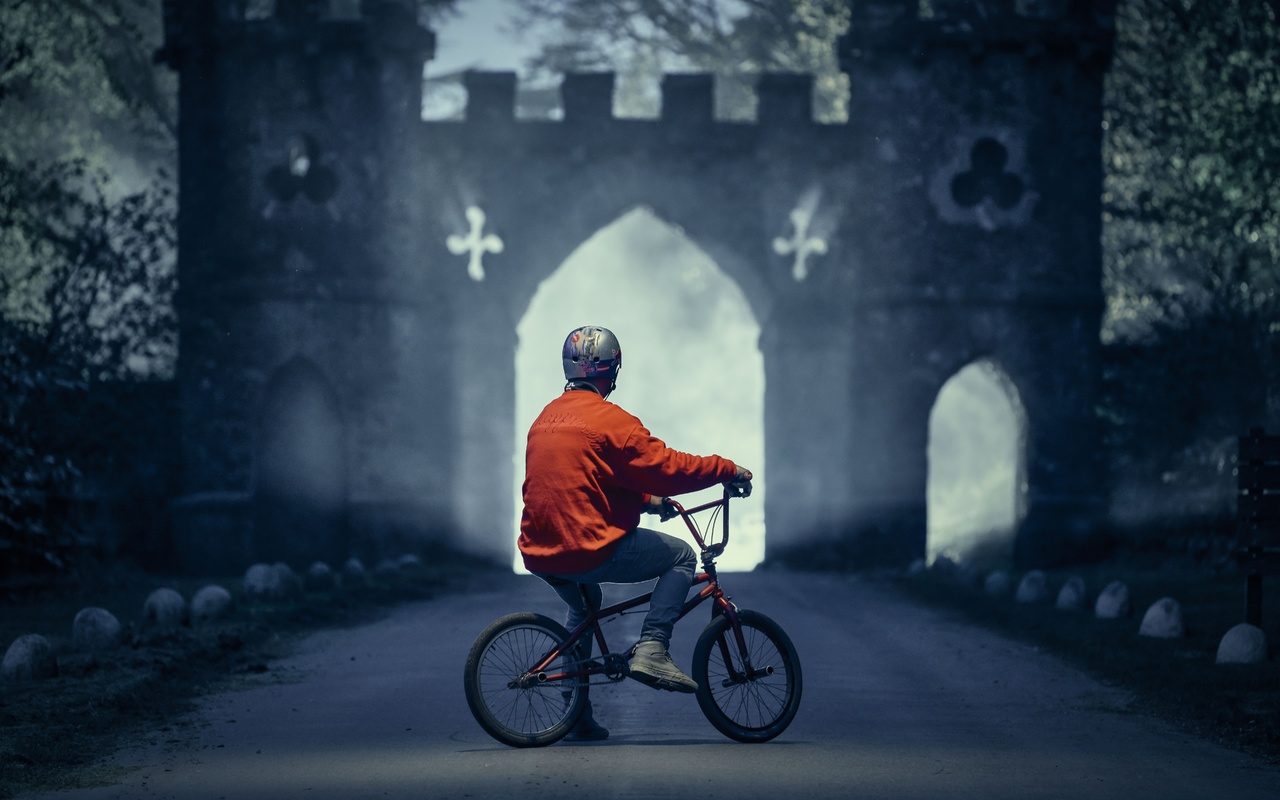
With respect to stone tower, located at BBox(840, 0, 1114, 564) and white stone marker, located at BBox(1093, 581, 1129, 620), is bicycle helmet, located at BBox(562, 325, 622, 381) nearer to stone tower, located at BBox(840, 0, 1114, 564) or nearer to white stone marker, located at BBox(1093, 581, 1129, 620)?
white stone marker, located at BBox(1093, 581, 1129, 620)

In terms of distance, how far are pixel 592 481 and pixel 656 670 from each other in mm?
860

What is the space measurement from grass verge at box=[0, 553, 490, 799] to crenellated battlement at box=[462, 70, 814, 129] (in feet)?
29.1

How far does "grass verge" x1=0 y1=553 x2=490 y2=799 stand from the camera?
7.65 metres

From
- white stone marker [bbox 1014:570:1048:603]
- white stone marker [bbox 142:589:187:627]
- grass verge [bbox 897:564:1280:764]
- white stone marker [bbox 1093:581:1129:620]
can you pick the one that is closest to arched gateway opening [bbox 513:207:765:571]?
grass verge [bbox 897:564:1280:764]

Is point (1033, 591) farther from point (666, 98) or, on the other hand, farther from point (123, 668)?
point (666, 98)

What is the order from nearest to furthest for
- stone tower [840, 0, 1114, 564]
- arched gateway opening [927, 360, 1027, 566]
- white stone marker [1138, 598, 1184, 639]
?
white stone marker [1138, 598, 1184, 639], stone tower [840, 0, 1114, 564], arched gateway opening [927, 360, 1027, 566]

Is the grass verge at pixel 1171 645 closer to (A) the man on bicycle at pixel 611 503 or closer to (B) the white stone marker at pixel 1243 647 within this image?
(B) the white stone marker at pixel 1243 647

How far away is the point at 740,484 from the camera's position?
7.56 metres

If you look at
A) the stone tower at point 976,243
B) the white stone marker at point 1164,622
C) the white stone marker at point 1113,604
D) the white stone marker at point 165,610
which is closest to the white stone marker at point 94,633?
the white stone marker at point 165,610

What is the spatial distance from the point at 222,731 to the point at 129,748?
0.54 meters

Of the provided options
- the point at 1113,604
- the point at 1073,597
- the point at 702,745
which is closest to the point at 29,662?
the point at 702,745

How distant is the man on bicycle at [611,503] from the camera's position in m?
7.46

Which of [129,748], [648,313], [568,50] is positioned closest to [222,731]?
[129,748]

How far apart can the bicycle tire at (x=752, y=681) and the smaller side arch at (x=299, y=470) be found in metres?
16.0
